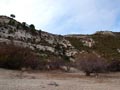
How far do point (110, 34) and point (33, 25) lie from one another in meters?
41.6

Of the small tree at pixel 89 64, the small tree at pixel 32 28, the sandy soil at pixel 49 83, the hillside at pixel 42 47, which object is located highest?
the small tree at pixel 32 28

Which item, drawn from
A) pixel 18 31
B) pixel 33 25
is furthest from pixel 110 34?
pixel 18 31

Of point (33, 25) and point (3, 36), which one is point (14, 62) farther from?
point (33, 25)

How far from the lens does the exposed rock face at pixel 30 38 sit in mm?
74125

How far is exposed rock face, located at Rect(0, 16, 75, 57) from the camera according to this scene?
74125 millimetres

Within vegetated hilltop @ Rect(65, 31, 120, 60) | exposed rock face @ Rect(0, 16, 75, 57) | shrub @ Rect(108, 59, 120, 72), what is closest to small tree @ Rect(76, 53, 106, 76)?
shrub @ Rect(108, 59, 120, 72)

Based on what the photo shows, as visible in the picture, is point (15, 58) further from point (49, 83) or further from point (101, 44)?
point (101, 44)

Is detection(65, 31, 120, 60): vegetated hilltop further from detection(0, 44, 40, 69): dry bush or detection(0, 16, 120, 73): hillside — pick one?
detection(0, 44, 40, 69): dry bush

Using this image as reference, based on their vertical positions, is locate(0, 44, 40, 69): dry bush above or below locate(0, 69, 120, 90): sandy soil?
above

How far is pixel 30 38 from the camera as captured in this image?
80812 mm

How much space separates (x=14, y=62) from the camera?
50.9m

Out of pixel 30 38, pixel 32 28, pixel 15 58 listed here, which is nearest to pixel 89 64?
pixel 15 58

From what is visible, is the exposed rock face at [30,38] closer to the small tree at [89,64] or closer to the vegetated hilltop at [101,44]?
the vegetated hilltop at [101,44]

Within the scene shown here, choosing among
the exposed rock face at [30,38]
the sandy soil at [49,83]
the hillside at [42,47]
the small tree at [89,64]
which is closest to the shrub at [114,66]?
the hillside at [42,47]
